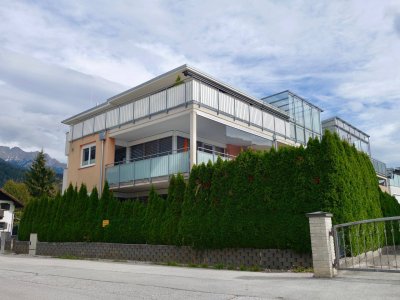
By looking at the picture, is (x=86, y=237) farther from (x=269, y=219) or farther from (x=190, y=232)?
(x=269, y=219)

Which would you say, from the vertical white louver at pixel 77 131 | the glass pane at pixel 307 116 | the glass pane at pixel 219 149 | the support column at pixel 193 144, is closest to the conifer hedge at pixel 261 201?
the support column at pixel 193 144

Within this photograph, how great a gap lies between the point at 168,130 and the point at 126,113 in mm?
2531

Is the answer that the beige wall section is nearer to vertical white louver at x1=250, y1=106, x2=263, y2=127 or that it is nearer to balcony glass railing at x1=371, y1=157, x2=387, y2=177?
vertical white louver at x1=250, y1=106, x2=263, y2=127

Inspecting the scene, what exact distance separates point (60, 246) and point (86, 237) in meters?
2.39

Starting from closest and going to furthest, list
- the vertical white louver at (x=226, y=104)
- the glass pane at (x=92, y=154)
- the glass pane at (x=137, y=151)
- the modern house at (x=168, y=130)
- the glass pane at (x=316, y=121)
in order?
the modern house at (x=168, y=130) → the vertical white louver at (x=226, y=104) → the glass pane at (x=137, y=151) → the glass pane at (x=92, y=154) → the glass pane at (x=316, y=121)

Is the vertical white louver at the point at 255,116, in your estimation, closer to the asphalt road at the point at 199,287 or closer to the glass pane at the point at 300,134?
the glass pane at the point at 300,134

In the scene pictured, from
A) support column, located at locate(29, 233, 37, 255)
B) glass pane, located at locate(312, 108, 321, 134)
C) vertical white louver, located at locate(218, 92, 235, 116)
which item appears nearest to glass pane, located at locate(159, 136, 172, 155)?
vertical white louver, located at locate(218, 92, 235, 116)

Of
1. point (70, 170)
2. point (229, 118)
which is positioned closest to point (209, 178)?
point (229, 118)

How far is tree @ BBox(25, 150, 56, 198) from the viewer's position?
53.0m

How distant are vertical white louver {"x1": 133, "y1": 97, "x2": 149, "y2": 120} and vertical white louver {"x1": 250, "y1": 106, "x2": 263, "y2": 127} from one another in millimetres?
5675

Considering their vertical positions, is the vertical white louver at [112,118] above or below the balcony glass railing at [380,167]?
above

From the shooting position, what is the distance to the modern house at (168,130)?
63.1 feet

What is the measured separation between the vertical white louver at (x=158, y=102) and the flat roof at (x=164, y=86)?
53.3 inches

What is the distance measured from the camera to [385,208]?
17859 mm
